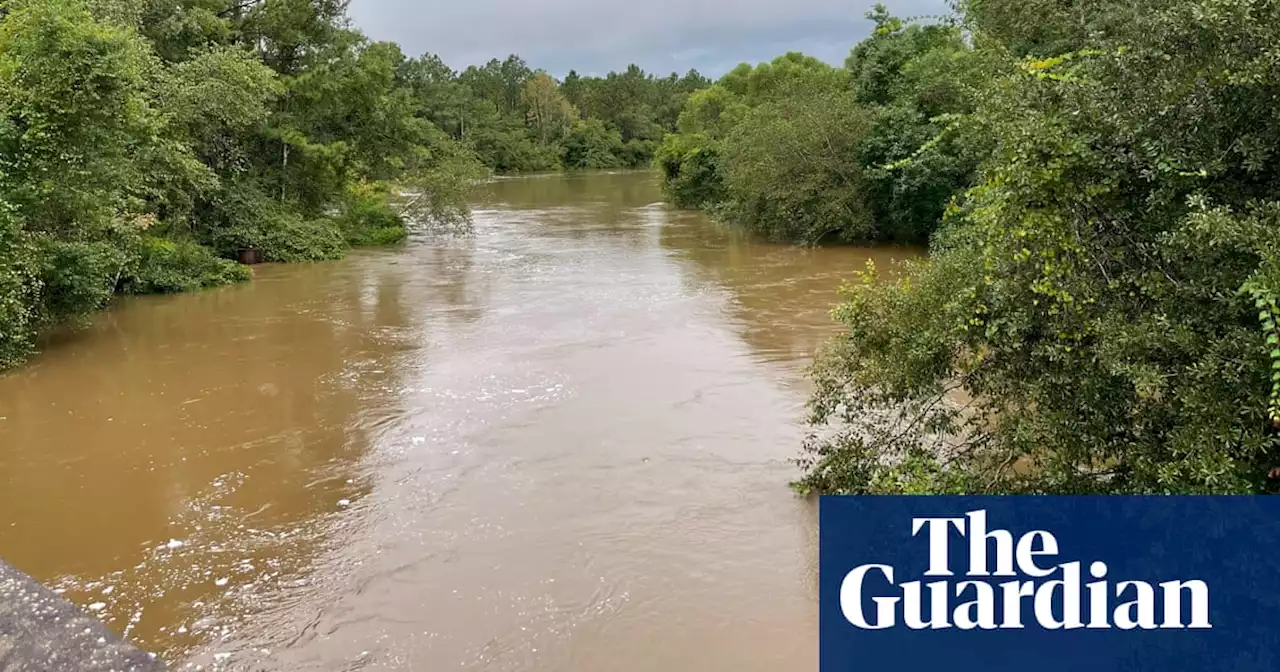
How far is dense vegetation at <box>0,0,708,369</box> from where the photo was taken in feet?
38.2

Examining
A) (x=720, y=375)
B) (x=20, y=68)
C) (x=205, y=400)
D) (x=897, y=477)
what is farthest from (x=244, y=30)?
(x=897, y=477)

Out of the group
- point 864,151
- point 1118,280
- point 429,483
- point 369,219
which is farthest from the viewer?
point 369,219

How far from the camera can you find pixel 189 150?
691 inches

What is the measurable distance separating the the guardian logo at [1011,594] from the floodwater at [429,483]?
0.83m

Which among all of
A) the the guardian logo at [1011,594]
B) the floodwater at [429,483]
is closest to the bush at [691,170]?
the floodwater at [429,483]

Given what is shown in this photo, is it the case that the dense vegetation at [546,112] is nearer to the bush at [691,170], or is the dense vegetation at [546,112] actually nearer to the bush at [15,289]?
the bush at [691,170]

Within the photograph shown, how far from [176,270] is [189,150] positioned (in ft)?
7.76

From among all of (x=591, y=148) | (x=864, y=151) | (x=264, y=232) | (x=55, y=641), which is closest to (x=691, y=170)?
(x=864, y=151)

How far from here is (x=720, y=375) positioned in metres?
11.1

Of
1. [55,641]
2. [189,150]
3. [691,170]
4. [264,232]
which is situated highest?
[691,170]

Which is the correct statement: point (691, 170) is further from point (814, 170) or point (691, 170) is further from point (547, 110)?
point (547, 110)

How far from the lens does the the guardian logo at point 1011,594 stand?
4.00m

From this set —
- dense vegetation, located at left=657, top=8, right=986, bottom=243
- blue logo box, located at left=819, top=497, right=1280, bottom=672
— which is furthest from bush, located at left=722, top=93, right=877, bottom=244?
blue logo box, located at left=819, top=497, right=1280, bottom=672

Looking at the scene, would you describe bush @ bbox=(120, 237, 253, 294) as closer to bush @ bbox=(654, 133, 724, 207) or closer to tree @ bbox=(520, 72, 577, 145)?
bush @ bbox=(654, 133, 724, 207)
